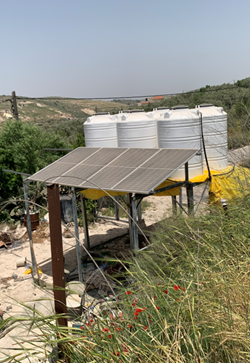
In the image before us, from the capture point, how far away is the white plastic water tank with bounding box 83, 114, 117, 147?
817 cm

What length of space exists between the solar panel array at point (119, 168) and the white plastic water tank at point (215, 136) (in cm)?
90

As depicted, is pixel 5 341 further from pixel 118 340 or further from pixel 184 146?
pixel 184 146

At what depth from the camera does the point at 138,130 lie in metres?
7.55

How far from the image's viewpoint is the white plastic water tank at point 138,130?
24.7 feet

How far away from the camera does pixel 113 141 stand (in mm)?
8266

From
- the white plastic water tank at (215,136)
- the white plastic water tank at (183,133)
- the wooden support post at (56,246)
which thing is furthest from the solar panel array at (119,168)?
the wooden support post at (56,246)

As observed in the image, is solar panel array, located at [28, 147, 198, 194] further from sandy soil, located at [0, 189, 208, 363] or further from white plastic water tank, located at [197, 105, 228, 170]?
white plastic water tank, located at [197, 105, 228, 170]

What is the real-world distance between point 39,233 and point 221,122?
679cm

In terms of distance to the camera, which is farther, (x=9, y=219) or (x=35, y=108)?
(x=35, y=108)

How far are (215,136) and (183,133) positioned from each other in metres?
0.69

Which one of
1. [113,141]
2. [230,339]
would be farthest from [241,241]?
[113,141]

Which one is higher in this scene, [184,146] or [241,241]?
[184,146]

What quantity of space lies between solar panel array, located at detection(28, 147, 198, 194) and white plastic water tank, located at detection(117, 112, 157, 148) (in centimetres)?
53

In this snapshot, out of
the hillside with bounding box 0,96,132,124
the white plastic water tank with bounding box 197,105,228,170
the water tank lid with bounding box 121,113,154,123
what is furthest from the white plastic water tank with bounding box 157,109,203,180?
the hillside with bounding box 0,96,132,124
